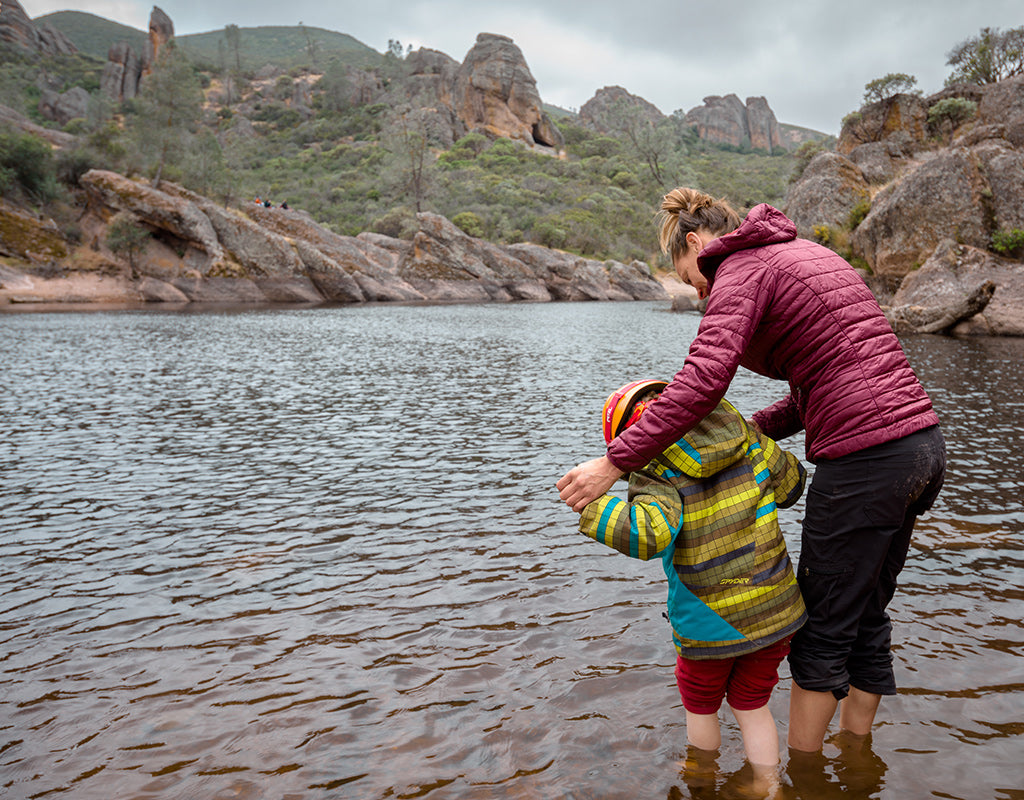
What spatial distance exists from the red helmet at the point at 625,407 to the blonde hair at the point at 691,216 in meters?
0.71

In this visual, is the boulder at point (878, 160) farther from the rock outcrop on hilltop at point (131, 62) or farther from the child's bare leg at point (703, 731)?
the rock outcrop on hilltop at point (131, 62)

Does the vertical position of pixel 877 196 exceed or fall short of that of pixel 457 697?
it exceeds it

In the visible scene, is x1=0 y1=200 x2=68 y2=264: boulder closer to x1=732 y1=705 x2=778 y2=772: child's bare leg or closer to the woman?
Answer: the woman

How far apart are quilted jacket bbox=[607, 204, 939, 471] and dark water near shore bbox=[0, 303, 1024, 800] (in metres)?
1.78

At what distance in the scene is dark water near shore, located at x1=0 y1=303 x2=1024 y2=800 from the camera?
3285 millimetres

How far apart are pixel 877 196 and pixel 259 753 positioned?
34.2m

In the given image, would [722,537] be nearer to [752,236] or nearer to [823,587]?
[823,587]

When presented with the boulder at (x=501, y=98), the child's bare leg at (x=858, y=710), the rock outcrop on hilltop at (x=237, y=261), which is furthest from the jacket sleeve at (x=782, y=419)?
the boulder at (x=501, y=98)

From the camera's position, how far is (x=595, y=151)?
124 m

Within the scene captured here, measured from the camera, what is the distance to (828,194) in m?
33.9

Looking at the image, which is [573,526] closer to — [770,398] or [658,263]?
[770,398]

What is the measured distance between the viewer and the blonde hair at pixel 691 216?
2.98m

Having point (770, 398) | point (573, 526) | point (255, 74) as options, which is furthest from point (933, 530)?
point (255, 74)

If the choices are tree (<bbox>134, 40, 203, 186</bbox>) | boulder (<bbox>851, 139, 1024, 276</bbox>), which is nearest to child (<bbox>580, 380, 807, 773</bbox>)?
boulder (<bbox>851, 139, 1024, 276</bbox>)
